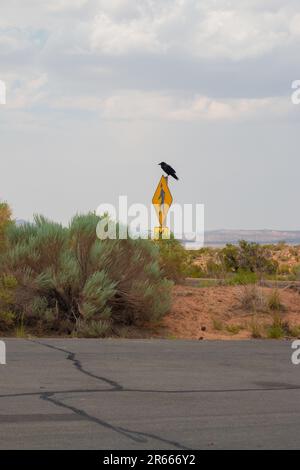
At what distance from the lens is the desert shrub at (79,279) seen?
20312 millimetres

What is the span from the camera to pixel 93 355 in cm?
1445

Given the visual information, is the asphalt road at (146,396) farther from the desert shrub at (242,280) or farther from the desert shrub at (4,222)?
the desert shrub at (242,280)

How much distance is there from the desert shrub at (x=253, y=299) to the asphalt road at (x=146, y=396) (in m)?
6.35

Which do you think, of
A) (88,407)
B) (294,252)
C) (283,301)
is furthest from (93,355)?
(294,252)

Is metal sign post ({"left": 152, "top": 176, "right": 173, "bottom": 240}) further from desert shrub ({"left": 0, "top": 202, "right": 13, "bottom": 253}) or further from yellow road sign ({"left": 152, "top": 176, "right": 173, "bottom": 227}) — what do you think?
desert shrub ({"left": 0, "top": 202, "right": 13, "bottom": 253})

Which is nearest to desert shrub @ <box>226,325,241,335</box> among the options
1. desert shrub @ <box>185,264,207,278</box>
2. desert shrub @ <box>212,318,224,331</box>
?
desert shrub @ <box>212,318,224,331</box>

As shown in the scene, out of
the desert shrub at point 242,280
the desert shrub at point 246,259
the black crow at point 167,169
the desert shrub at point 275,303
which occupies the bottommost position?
the desert shrub at point 275,303

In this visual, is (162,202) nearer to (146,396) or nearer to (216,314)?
(216,314)

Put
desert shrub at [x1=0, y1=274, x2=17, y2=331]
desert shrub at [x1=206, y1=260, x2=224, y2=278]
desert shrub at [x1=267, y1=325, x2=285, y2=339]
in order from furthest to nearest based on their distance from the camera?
desert shrub at [x1=206, y1=260, x2=224, y2=278] → desert shrub at [x1=267, y1=325, x2=285, y2=339] → desert shrub at [x1=0, y1=274, x2=17, y2=331]

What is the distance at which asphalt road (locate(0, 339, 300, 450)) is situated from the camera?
9016 millimetres

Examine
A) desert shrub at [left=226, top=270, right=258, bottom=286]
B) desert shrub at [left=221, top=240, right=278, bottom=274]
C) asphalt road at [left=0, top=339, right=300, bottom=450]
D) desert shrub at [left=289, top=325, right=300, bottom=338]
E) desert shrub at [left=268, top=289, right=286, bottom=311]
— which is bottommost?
desert shrub at [left=289, top=325, right=300, bottom=338]

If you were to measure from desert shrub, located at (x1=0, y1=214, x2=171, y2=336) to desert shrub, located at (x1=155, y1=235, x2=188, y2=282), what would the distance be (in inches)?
95.0

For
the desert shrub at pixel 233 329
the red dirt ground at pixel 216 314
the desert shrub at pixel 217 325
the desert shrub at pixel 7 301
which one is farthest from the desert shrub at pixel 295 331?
the desert shrub at pixel 7 301
